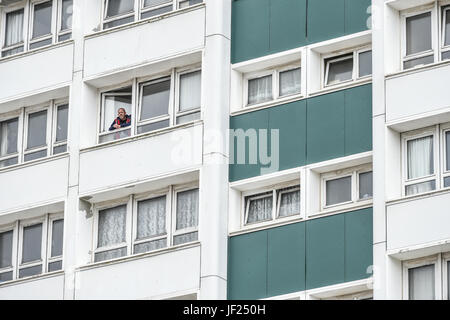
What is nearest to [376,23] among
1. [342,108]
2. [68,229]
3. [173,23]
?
[342,108]

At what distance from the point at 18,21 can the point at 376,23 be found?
11.7 metres

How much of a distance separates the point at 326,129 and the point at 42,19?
1041 centimetres

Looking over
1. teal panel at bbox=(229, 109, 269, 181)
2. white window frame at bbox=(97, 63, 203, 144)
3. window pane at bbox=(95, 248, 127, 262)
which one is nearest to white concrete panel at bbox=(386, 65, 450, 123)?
teal panel at bbox=(229, 109, 269, 181)

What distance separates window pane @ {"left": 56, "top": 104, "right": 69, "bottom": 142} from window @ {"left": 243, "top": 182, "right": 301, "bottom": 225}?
615 cm

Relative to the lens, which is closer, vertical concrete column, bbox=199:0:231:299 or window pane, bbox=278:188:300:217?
vertical concrete column, bbox=199:0:231:299

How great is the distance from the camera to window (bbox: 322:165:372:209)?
50.0 metres

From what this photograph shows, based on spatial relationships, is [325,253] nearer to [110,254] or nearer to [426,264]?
[426,264]

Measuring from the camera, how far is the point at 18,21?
57625mm

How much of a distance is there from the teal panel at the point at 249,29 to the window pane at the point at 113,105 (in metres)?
3.55

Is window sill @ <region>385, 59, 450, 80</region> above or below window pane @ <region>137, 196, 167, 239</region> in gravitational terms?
above

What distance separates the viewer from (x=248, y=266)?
165 ft

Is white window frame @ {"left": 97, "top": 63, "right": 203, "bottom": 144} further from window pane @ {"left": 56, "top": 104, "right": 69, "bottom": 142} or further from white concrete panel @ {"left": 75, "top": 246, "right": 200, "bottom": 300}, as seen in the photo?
white concrete panel @ {"left": 75, "top": 246, "right": 200, "bottom": 300}
